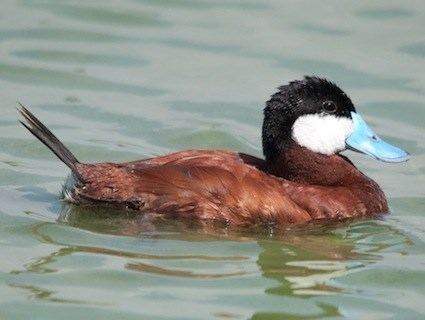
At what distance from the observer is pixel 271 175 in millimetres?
7133

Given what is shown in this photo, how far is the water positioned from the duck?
0.11m

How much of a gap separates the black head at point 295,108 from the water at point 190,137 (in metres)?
0.55

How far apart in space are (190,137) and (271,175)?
4.95 ft

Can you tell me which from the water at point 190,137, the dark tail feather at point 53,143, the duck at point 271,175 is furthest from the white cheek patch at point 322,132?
the dark tail feather at point 53,143

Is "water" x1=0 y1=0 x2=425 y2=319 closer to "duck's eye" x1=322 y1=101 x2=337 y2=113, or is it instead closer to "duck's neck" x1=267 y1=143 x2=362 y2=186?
"duck's neck" x1=267 y1=143 x2=362 y2=186

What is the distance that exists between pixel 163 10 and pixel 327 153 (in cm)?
380

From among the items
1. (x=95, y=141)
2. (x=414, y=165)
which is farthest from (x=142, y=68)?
(x=414, y=165)

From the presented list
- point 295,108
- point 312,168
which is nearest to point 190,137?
point 312,168

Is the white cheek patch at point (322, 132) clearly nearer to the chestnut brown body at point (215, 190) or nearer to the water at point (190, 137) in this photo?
the chestnut brown body at point (215, 190)

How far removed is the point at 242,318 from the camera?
18.5 ft

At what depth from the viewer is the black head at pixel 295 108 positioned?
23.3 ft

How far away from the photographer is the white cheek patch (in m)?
7.18

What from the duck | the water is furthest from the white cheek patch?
the water

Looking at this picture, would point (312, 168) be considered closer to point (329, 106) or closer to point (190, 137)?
point (329, 106)
